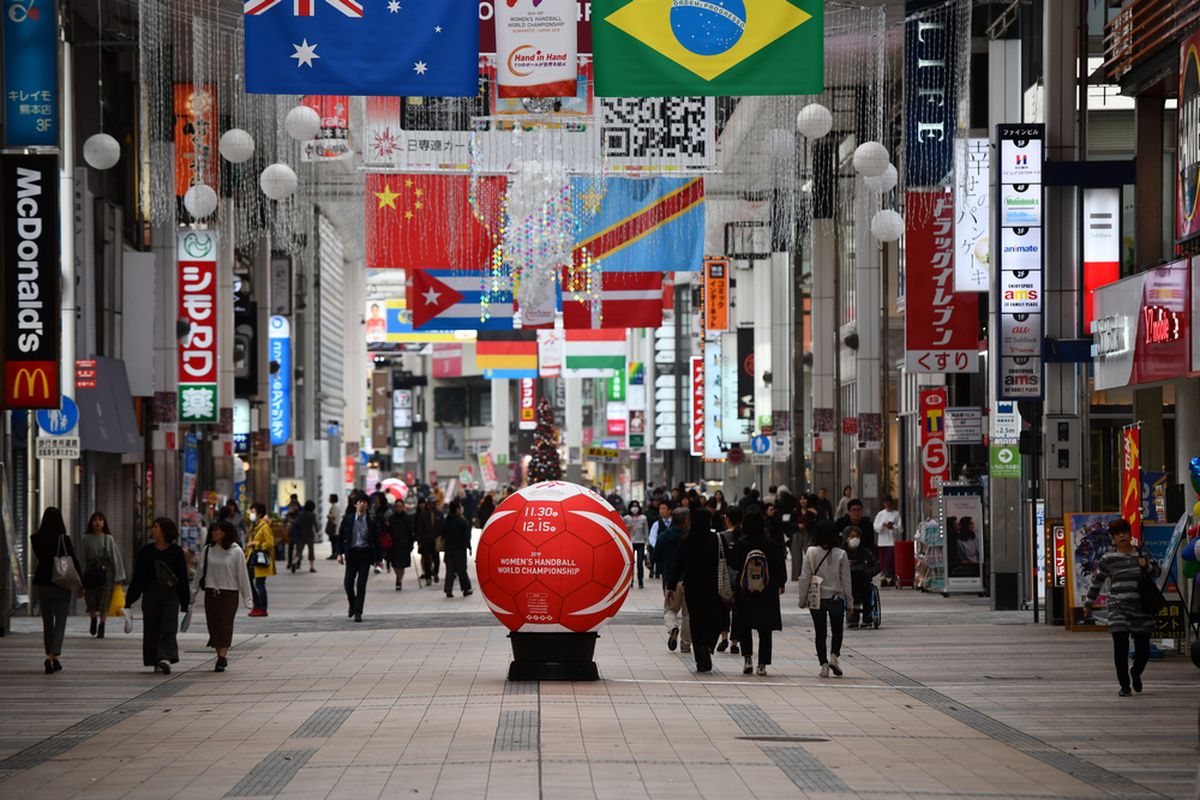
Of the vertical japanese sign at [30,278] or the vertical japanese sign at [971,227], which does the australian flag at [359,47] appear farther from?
the vertical japanese sign at [971,227]

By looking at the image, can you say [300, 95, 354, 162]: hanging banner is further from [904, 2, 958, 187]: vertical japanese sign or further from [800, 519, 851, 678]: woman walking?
[800, 519, 851, 678]: woman walking

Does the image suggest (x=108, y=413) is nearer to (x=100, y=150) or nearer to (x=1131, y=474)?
(x=100, y=150)

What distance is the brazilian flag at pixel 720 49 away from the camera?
1784cm

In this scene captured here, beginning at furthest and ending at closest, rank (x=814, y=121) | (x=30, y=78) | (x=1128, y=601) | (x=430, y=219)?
1. (x=430, y=219)
2. (x=814, y=121)
3. (x=30, y=78)
4. (x=1128, y=601)

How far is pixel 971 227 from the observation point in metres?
28.6

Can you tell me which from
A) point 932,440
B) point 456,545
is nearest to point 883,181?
point 932,440

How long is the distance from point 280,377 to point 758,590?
40.6 metres

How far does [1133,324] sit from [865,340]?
1703 cm

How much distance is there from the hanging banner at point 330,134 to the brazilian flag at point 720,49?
1720cm

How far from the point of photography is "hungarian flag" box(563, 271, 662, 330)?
118 feet

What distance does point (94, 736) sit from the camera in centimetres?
1355

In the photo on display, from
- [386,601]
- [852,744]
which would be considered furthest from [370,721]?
[386,601]

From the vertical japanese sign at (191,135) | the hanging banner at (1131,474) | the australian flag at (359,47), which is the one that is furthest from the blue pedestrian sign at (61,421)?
the hanging banner at (1131,474)

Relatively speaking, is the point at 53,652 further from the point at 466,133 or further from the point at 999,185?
the point at 466,133
